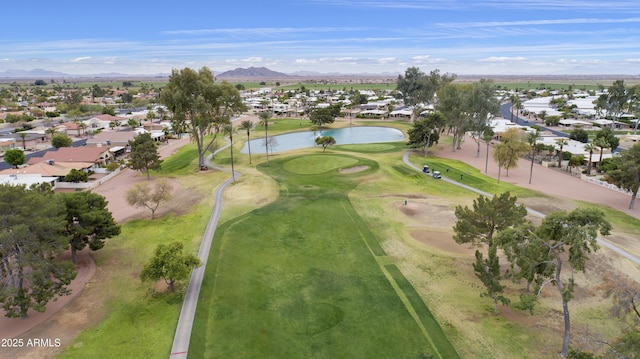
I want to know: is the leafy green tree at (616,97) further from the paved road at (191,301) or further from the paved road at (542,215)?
the paved road at (191,301)

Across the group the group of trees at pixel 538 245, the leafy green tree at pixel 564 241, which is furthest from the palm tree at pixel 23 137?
the leafy green tree at pixel 564 241

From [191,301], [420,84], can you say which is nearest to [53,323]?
[191,301]

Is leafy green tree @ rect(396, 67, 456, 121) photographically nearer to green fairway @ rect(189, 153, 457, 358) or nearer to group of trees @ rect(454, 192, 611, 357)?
green fairway @ rect(189, 153, 457, 358)

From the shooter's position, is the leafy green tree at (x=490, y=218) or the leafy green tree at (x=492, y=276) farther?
the leafy green tree at (x=490, y=218)

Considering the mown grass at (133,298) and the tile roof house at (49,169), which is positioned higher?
the tile roof house at (49,169)

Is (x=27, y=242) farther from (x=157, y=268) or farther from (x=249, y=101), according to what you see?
(x=249, y=101)

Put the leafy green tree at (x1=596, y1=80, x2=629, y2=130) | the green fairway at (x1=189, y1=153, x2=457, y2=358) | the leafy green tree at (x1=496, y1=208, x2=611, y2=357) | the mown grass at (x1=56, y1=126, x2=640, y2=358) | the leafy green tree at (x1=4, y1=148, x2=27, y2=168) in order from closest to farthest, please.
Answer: the leafy green tree at (x1=496, y1=208, x2=611, y2=357), the green fairway at (x1=189, y1=153, x2=457, y2=358), the mown grass at (x1=56, y1=126, x2=640, y2=358), the leafy green tree at (x1=4, y1=148, x2=27, y2=168), the leafy green tree at (x1=596, y1=80, x2=629, y2=130)

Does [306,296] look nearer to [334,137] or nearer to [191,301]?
[191,301]

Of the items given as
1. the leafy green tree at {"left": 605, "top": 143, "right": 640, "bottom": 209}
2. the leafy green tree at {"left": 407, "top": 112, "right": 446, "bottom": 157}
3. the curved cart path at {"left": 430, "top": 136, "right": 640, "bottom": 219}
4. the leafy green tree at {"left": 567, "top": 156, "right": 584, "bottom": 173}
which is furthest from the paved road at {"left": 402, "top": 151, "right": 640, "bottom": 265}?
the leafy green tree at {"left": 567, "top": 156, "right": 584, "bottom": 173}
